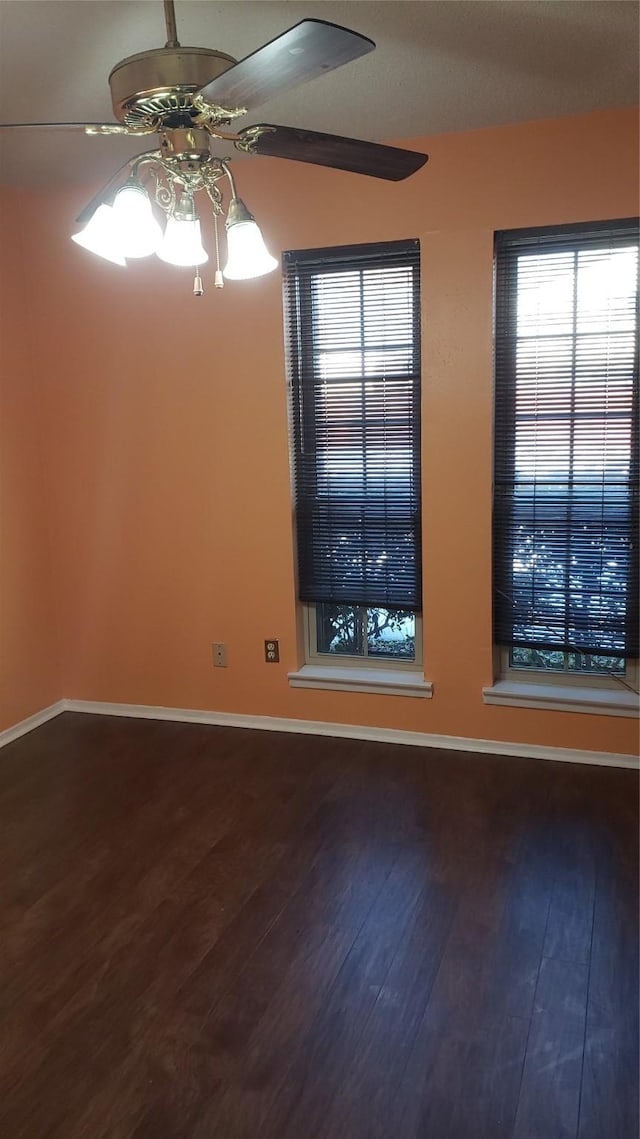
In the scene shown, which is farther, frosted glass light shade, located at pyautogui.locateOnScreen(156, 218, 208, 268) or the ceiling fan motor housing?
frosted glass light shade, located at pyautogui.locateOnScreen(156, 218, 208, 268)

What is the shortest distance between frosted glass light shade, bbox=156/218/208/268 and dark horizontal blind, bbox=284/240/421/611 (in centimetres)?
151

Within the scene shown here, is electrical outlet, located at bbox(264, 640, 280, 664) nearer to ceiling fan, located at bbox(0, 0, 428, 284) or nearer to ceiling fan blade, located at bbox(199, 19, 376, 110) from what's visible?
ceiling fan, located at bbox(0, 0, 428, 284)

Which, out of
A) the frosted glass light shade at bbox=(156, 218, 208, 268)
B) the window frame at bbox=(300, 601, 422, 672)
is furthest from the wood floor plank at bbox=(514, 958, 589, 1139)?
the frosted glass light shade at bbox=(156, 218, 208, 268)

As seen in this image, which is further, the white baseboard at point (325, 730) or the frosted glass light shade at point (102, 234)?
the white baseboard at point (325, 730)

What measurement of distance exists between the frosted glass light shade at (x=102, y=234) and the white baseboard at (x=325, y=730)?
2374 millimetres

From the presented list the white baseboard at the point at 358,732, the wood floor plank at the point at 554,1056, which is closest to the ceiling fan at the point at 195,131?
the wood floor plank at the point at 554,1056

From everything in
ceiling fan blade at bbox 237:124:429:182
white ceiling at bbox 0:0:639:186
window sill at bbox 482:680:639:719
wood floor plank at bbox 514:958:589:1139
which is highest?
white ceiling at bbox 0:0:639:186

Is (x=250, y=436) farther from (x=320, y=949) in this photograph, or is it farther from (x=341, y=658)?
(x=320, y=949)

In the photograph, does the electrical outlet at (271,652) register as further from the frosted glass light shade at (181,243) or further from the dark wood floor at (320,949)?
Result: the frosted glass light shade at (181,243)

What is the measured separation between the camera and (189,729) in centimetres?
371

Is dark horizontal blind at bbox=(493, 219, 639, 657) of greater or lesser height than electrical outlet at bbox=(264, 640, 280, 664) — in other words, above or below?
above

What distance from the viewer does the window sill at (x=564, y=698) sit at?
312 centimetres

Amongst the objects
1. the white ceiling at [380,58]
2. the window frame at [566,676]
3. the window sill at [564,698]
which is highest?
the white ceiling at [380,58]

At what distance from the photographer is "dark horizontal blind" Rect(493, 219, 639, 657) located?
2930mm
